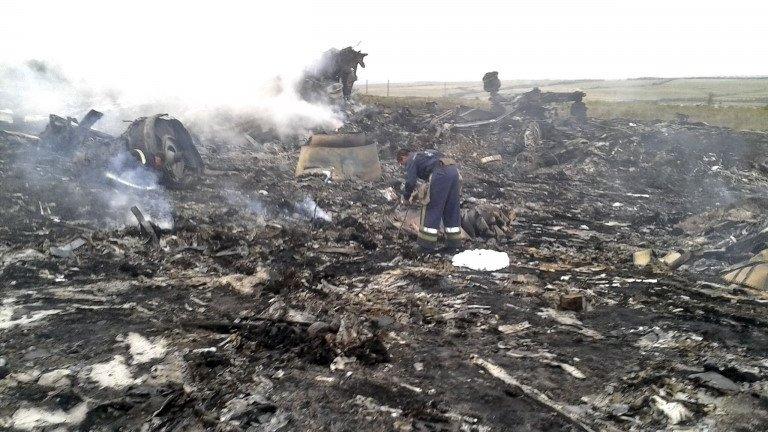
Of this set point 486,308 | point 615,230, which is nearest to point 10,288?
point 486,308

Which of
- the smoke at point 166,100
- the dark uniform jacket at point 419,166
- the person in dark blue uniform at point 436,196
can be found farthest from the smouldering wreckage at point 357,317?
the smoke at point 166,100

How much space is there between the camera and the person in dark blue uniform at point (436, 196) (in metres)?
5.75

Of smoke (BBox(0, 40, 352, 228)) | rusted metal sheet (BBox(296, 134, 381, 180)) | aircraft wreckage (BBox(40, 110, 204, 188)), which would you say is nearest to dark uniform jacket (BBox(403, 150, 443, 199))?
smoke (BBox(0, 40, 352, 228))

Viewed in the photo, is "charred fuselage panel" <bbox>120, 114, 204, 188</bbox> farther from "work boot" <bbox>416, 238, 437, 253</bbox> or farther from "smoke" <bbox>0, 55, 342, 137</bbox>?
"work boot" <bbox>416, 238, 437, 253</bbox>

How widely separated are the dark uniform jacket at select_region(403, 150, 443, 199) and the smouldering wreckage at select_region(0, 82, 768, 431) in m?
0.72

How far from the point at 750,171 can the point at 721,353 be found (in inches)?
465

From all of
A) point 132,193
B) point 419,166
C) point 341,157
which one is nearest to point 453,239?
point 419,166

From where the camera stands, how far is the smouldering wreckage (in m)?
2.67

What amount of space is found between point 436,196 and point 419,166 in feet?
1.65

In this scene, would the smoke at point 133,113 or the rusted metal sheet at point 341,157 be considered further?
the rusted metal sheet at point 341,157

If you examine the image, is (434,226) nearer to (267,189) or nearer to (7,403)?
(267,189)

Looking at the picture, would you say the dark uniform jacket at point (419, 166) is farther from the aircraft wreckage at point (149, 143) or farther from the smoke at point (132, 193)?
the aircraft wreckage at point (149, 143)

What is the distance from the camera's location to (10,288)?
4.02 m

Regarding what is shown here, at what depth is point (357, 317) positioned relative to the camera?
3.85 meters
